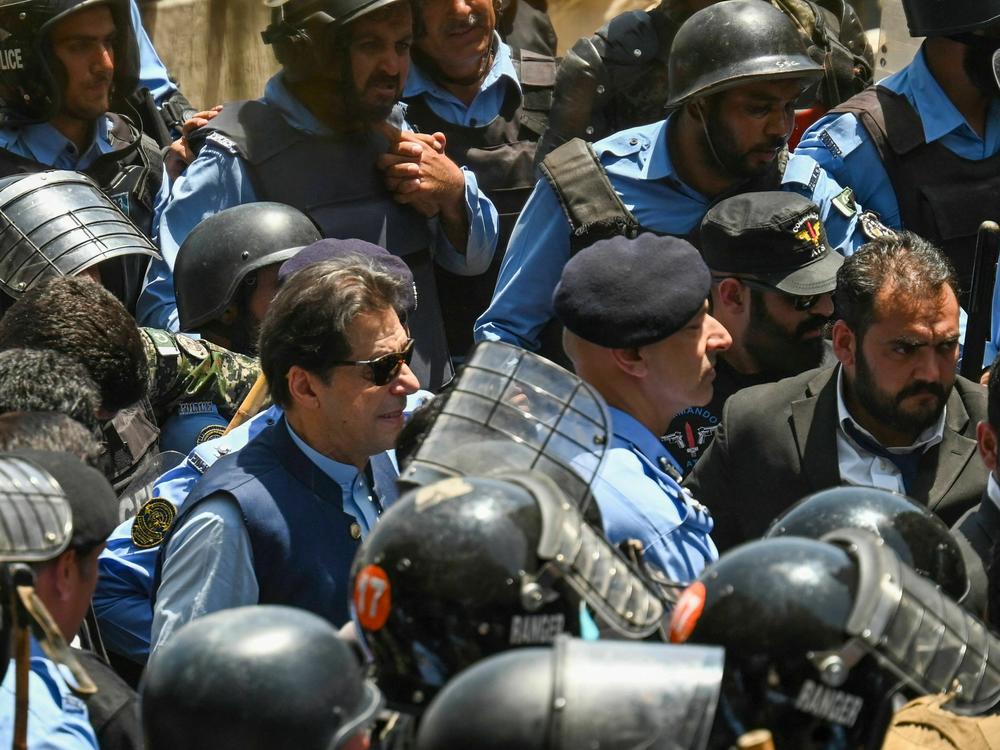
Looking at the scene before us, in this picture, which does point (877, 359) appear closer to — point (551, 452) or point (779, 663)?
point (551, 452)

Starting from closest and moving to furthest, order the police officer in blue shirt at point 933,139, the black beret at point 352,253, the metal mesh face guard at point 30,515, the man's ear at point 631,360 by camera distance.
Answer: the metal mesh face guard at point 30,515, the man's ear at point 631,360, the black beret at point 352,253, the police officer in blue shirt at point 933,139

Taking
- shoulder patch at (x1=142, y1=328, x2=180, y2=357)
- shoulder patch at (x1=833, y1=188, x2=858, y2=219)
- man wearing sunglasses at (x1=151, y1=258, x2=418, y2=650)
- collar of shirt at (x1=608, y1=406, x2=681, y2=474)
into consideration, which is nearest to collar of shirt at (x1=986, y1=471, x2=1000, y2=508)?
collar of shirt at (x1=608, y1=406, x2=681, y2=474)

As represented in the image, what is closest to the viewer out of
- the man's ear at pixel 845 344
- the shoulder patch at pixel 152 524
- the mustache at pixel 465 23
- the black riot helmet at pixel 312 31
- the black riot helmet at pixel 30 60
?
the shoulder patch at pixel 152 524

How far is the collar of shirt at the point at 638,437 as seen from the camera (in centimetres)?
377

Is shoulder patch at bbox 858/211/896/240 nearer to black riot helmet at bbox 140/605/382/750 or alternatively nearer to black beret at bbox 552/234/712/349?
black beret at bbox 552/234/712/349

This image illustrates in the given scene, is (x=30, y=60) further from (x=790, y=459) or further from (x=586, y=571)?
(x=586, y=571)

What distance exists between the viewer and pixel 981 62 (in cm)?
571

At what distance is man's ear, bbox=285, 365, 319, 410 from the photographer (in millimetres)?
3986

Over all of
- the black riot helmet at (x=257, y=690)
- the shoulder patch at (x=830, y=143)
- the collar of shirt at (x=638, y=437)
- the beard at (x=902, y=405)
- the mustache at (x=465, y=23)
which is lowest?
the beard at (x=902, y=405)

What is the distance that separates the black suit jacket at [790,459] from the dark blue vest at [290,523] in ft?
3.59

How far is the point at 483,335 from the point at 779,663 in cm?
281

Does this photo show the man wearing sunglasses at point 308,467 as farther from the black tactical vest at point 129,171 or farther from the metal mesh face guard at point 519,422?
the black tactical vest at point 129,171

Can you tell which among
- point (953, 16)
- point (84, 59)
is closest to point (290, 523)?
point (84, 59)

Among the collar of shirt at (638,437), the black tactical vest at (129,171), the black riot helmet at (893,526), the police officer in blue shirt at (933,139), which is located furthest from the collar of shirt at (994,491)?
the black tactical vest at (129,171)
